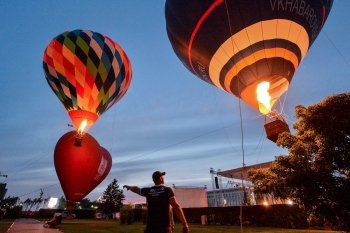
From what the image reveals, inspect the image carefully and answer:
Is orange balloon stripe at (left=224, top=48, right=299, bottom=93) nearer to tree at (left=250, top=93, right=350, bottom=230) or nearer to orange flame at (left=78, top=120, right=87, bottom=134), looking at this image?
tree at (left=250, top=93, right=350, bottom=230)

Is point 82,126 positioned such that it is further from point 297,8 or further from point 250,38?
point 297,8

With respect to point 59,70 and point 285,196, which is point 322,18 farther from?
point 59,70

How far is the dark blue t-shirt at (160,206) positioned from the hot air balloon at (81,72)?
1477 cm

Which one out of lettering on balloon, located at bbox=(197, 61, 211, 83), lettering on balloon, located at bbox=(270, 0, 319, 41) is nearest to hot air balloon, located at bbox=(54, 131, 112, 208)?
lettering on balloon, located at bbox=(197, 61, 211, 83)

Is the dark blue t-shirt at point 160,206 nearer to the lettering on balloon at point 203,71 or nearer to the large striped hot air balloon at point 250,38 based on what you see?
the large striped hot air balloon at point 250,38

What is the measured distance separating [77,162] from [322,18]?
14.2 metres

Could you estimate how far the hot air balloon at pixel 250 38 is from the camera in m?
11.9

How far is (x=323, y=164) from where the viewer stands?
8680 millimetres

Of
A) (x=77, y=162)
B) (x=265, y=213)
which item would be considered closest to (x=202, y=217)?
(x=265, y=213)

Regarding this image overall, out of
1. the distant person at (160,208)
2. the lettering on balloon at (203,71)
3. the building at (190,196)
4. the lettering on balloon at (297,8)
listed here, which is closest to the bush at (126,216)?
the building at (190,196)

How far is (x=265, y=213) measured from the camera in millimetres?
20391

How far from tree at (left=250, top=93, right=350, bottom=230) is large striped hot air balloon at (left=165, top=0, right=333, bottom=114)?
313 cm

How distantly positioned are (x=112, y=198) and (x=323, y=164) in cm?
6265

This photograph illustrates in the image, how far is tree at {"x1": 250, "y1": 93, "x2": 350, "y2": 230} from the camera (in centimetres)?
841
